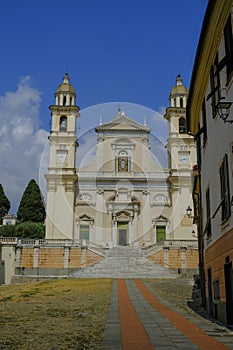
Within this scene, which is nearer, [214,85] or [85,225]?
[214,85]

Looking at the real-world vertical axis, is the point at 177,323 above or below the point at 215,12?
below

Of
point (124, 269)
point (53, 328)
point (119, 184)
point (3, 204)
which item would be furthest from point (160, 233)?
point (53, 328)

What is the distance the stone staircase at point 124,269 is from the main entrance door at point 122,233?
600cm

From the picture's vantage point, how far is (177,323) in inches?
354

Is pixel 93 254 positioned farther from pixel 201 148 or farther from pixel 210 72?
pixel 210 72

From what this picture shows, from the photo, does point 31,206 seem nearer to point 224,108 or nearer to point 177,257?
point 177,257

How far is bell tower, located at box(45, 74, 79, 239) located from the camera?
42625mm

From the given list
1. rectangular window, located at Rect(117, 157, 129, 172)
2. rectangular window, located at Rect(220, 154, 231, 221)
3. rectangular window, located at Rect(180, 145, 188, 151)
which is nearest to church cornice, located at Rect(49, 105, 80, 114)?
rectangular window, located at Rect(117, 157, 129, 172)

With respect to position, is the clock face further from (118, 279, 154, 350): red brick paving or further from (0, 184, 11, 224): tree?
(118, 279, 154, 350): red brick paving

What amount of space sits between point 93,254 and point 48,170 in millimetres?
12510

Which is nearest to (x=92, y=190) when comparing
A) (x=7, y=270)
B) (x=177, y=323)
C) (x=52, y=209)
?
(x=52, y=209)

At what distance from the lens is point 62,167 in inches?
1752

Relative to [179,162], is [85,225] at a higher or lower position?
lower

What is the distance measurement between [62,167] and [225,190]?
36075 millimetres
